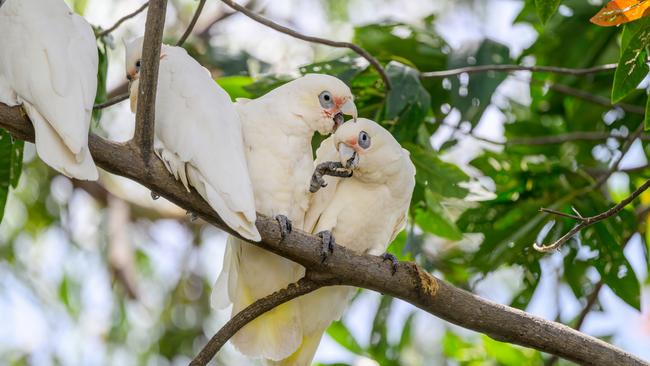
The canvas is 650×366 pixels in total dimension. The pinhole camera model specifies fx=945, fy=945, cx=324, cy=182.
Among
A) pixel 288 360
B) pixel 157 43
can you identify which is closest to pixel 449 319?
pixel 288 360

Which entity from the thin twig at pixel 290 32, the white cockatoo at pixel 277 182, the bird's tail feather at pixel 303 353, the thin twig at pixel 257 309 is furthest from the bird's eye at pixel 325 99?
the bird's tail feather at pixel 303 353

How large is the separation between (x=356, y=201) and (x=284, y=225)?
0.50 metres

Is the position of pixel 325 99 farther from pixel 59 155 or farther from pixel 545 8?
pixel 59 155

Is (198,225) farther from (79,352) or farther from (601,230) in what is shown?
(601,230)

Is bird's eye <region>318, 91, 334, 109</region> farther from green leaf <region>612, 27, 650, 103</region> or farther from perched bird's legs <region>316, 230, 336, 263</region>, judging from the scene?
green leaf <region>612, 27, 650, 103</region>

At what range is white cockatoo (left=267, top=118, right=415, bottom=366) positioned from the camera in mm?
3154

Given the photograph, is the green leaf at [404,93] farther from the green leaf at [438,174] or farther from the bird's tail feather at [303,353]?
the bird's tail feather at [303,353]

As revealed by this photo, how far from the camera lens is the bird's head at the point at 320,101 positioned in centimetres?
312

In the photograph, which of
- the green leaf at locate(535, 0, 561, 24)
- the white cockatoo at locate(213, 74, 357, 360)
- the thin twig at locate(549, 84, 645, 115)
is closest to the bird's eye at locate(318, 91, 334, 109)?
the white cockatoo at locate(213, 74, 357, 360)

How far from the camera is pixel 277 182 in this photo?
9.88 feet

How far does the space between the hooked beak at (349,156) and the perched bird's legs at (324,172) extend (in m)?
0.02

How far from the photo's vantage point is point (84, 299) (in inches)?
233

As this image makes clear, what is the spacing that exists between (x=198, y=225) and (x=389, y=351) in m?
1.92

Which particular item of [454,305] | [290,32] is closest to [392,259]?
[454,305]
